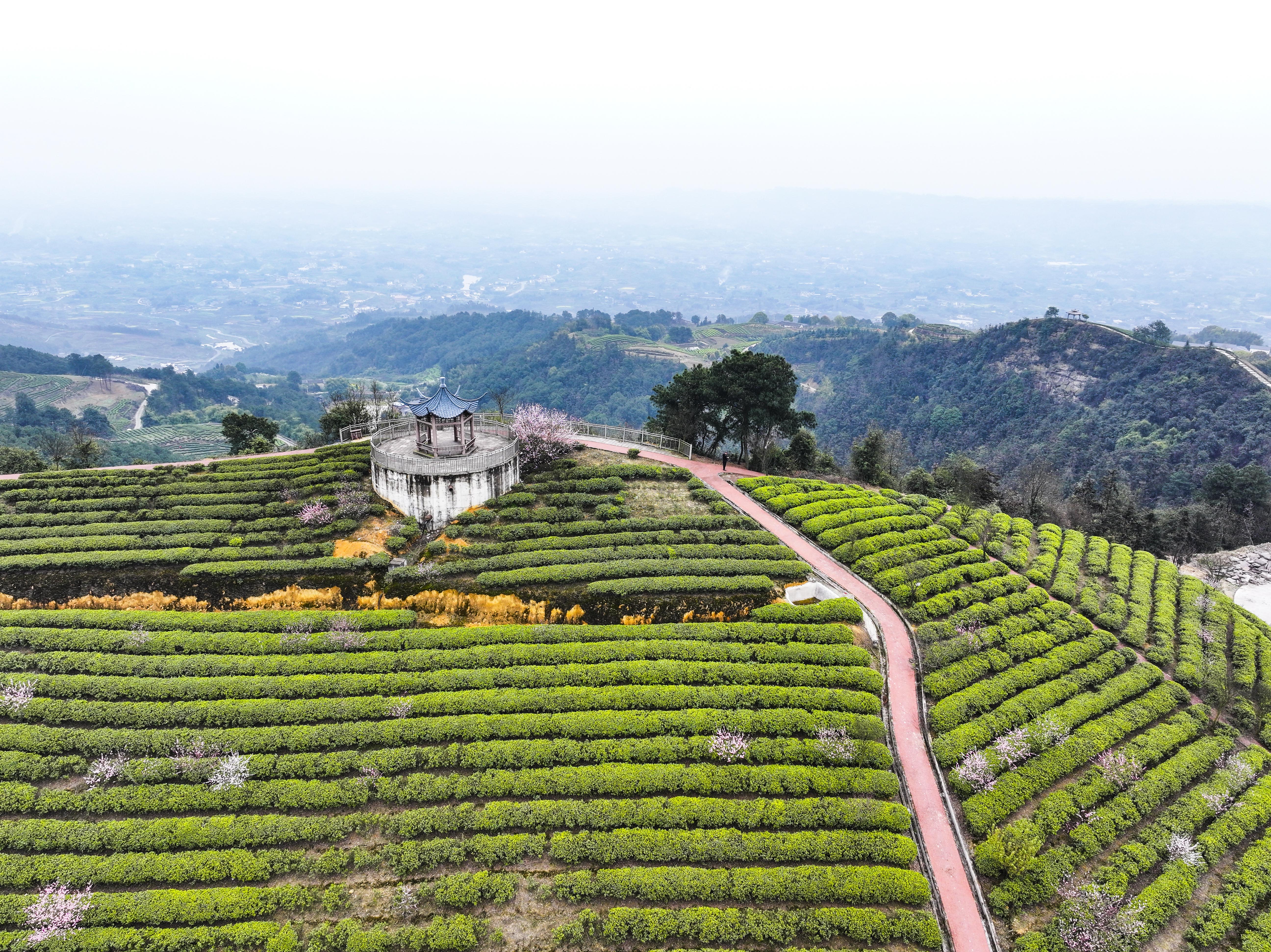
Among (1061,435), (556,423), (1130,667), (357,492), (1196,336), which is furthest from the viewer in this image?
(1196,336)

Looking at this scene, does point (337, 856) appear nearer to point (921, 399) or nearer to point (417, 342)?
point (921, 399)

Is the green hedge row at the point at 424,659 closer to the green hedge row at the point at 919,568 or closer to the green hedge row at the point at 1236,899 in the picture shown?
the green hedge row at the point at 919,568

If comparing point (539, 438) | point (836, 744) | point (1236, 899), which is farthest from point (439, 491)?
point (1236, 899)

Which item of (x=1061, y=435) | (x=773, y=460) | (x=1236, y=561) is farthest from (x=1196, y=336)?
(x=773, y=460)

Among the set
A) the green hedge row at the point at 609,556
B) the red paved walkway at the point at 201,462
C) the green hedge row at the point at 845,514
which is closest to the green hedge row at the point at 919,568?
the green hedge row at the point at 845,514

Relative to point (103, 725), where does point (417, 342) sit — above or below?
below
